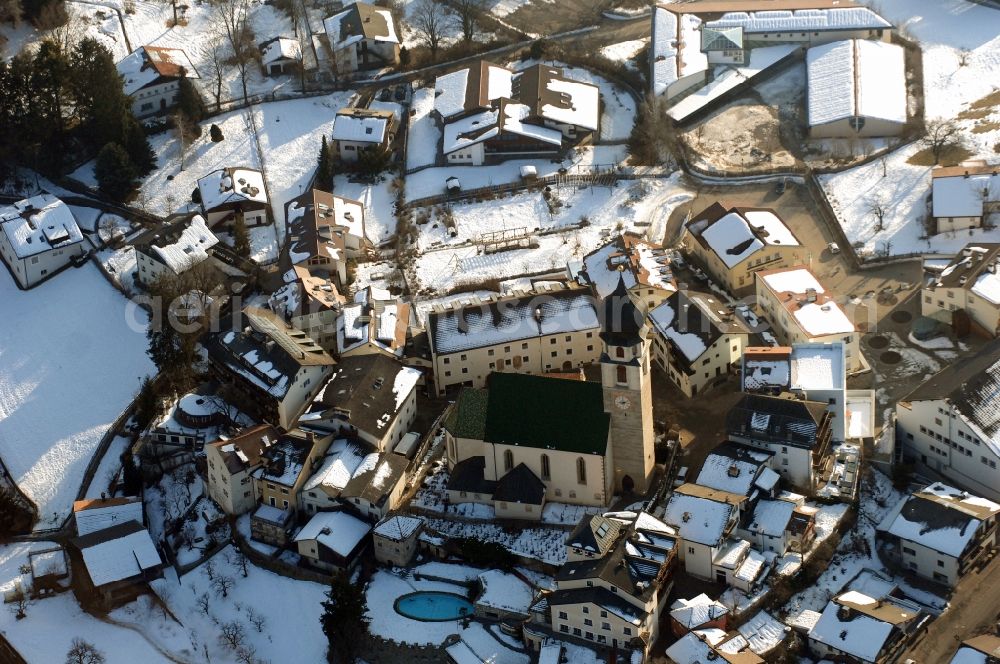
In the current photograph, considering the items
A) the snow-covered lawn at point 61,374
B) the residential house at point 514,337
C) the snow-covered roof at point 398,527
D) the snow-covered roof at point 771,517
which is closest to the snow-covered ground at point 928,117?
the residential house at point 514,337

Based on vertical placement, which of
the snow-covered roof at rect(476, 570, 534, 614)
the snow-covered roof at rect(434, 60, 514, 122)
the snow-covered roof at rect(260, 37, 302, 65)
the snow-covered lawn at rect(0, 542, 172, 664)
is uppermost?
the snow-covered roof at rect(260, 37, 302, 65)

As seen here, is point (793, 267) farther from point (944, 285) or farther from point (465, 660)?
point (465, 660)

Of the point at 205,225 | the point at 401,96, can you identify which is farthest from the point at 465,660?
the point at 401,96

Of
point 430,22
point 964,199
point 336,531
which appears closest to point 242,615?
point 336,531

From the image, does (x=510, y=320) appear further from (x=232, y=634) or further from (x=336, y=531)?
(x=232, y=634)

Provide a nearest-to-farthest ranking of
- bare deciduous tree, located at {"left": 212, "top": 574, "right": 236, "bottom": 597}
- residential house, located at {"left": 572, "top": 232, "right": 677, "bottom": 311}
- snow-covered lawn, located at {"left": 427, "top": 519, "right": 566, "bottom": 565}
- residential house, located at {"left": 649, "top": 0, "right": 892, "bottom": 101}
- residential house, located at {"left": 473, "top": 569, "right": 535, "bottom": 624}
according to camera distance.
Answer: residential house, located at {"left": 473, "top": 569, "right": 535, "bottom": 624} → snow-covered lawn, located at {"left": 427, "top": 519, "right": 566, "bottom": 565} → bare deciduous tree, located at {"left": 212, "top": 574, "right": 236, "bottom": 597} → residential house, located at {"left": 572, "top": 232, "right": 677, "bottom": 311} → residential house, located at {"left": 649, "top": 0, "right": 892, "bottom": 101}

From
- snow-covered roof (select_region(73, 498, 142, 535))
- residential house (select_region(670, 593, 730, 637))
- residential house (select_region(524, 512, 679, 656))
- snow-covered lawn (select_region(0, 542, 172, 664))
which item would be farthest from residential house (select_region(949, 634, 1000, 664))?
snow-covered roof (select_region(73, 498, 142, 535))

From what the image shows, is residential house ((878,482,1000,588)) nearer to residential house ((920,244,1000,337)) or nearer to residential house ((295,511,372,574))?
residential house ((920,244,1000,337))

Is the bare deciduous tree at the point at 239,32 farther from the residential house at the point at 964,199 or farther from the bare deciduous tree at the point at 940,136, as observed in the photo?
the residential house at the point at 964,199
